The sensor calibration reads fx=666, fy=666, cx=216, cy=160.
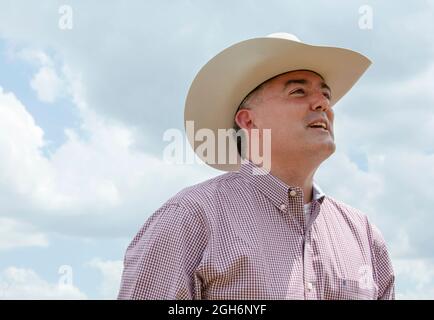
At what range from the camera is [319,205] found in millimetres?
4660

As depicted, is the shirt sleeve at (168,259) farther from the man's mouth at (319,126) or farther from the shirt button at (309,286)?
the man's mouth at (319,126)

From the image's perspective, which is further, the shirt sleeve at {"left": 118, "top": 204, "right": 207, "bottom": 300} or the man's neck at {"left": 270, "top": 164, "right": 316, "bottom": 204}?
the man's neck at {"left": 270, "top": 164, "right": 316, "bottom": 204}

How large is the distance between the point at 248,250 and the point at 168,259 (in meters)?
0.48

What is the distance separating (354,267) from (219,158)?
1516 mm

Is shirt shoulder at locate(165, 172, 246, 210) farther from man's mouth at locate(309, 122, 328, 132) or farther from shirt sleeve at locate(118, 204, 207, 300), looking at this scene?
man's mouth at locate(309, 122, 328, 132)

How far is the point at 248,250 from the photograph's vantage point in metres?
3.98

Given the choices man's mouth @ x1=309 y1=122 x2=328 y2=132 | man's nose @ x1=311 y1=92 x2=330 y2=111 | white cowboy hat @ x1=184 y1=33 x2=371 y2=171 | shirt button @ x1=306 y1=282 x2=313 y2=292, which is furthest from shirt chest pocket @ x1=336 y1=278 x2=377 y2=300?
white cowboy hat @ x1=184 y1=33 x2=371 y2=171

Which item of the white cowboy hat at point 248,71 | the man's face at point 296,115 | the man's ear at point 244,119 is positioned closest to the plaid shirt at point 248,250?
the man's face at point 296,115

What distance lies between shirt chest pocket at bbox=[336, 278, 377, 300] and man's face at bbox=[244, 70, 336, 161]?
0.87 metres

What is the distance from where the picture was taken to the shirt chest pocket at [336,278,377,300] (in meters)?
4.19

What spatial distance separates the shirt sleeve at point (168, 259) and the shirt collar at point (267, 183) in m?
0.58

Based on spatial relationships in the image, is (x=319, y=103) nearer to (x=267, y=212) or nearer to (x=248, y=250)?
(x=267, y=212)
